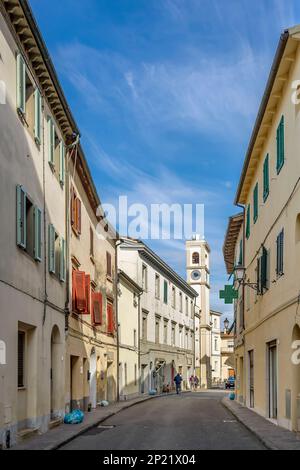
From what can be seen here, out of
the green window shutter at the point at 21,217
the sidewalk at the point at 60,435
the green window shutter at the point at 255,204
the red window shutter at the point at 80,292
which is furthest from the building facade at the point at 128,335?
the green window shutter at the point at 21,217

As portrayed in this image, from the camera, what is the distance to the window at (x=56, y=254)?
19.1 metres

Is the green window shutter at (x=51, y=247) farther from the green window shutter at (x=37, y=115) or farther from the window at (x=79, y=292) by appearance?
the window at (x=79, y=292)

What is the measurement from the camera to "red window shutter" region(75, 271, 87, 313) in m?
23.4

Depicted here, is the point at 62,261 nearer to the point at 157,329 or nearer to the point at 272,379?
the point at 272,379

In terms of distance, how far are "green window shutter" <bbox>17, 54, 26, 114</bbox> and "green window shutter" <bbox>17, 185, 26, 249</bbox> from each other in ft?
5.97

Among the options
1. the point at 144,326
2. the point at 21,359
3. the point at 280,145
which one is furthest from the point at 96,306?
the point at 144,326

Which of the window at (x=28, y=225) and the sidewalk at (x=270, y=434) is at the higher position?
the window at (x=28, y=225)

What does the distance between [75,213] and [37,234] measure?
690cm

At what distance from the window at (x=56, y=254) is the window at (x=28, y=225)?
1.42m

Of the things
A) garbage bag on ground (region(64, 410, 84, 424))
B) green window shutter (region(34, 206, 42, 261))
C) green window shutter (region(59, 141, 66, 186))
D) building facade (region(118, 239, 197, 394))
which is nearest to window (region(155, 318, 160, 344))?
building facade (region(118, 239, 197, 394))

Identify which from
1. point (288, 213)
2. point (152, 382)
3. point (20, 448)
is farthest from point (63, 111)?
point (152, 382)

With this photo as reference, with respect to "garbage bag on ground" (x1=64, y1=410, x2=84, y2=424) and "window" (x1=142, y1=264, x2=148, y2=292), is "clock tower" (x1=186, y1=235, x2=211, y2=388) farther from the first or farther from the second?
"garbage bag on ground" (x1=64, y1=410, x2=84, y2=424)

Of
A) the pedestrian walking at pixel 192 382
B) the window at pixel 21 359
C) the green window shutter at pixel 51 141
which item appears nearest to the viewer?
the window at pixel 21 359
